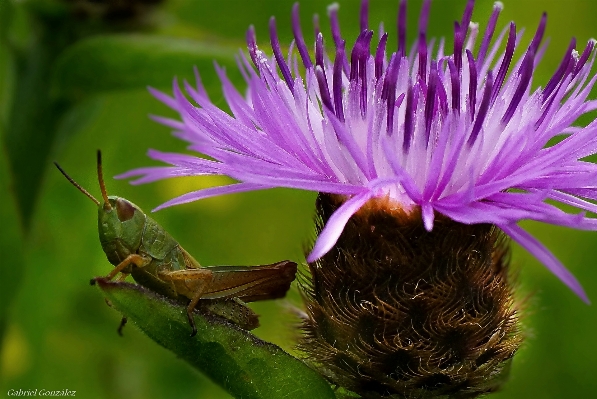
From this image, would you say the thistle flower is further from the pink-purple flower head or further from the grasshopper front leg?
the grasshopper front leg

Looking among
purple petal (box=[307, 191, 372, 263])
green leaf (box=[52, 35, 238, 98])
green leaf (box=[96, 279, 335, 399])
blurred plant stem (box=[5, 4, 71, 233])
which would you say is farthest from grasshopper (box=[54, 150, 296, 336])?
blurred plant stem (box=[5, 4, 71, 233])

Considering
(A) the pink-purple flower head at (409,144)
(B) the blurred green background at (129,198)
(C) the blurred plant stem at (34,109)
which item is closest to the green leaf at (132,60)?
(B) the blurred green background at (129,198)

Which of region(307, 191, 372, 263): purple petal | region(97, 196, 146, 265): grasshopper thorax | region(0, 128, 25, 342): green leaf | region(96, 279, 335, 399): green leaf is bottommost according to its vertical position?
region(0, 128, 25, 342): green leaf

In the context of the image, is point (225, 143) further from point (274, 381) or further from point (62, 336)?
point (62, 336)

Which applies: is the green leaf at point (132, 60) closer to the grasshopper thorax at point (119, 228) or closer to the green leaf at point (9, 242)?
the green leaf at point (9, 242)

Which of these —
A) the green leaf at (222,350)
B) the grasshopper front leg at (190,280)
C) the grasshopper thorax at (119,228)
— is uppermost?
the grasshopper thorax at (119,228)
